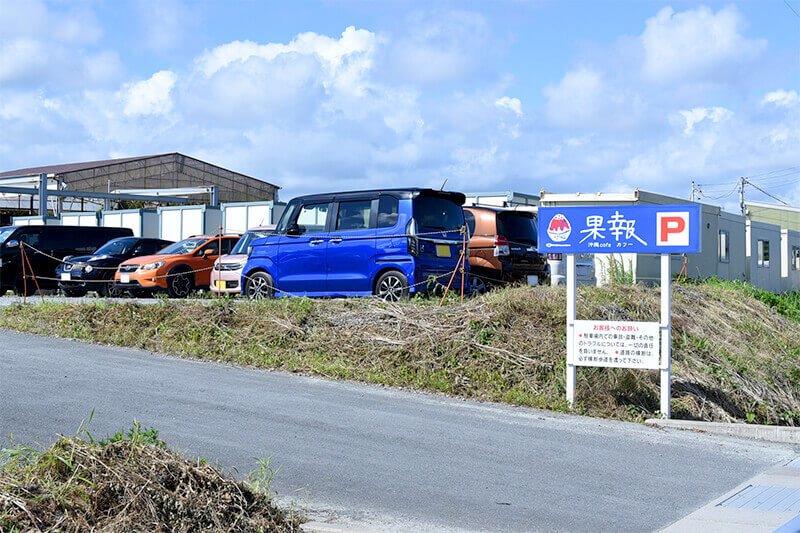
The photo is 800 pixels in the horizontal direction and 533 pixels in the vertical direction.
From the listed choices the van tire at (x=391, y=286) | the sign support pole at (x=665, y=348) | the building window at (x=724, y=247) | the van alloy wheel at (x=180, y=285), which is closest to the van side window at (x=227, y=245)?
the van alloy wheel at (x=180, y=285)

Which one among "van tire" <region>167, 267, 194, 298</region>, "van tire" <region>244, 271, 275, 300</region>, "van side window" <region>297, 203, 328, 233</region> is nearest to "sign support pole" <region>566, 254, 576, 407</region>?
"van side window" <region>297, 203, 328, 233</region>

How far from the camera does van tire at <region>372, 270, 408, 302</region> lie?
12547 mm

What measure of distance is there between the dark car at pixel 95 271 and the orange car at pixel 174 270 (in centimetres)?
50

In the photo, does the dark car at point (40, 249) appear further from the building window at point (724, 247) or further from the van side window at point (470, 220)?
the building window at point (724, 247)

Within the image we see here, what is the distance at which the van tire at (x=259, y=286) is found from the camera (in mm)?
14023

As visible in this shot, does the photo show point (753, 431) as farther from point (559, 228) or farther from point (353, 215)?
point (353, 215)

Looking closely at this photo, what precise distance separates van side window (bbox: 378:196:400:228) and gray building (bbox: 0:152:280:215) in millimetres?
35116

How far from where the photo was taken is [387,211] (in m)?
13.0

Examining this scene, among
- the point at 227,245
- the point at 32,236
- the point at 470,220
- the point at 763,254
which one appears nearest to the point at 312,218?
the point at 470,220

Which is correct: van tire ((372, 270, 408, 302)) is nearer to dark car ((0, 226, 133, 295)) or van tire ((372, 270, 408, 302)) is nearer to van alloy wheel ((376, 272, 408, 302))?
van alloy wheel ((376, 272, 408, 302))

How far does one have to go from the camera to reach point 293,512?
4.86 m

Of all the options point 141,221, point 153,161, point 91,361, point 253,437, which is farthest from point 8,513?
point 153,161

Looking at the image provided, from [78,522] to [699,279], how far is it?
58.6 ft

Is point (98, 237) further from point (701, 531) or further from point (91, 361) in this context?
point (701, 531)
